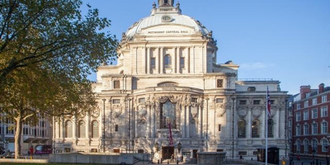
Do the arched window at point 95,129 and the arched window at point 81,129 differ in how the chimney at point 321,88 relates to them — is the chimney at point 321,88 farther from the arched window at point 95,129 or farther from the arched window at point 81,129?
the arched window at point 81,129

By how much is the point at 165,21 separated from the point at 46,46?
6064 cm

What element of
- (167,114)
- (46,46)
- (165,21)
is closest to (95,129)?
(167,114)

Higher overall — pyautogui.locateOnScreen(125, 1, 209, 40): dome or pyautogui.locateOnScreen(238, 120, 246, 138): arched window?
pyautogui.locateOnScreen(125, 1, 209, 40): dome

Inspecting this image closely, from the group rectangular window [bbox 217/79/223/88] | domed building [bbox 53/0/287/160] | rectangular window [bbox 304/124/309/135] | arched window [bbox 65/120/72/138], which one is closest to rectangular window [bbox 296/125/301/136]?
rectangular window [bbox 304/124/309/135]

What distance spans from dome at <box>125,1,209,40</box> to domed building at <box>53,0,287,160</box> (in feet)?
10.4

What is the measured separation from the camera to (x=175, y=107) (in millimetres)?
78000

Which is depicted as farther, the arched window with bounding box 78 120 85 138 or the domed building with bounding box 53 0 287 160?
the arched window with bounding box 78 120 85 138

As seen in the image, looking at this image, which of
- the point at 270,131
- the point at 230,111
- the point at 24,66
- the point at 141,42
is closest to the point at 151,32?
the point at 141,42

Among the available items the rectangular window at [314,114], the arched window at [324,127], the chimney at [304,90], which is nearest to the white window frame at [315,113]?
the rectangular window at [314,114]

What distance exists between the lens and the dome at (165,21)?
90438 millimetres

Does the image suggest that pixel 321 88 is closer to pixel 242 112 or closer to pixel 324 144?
pixel 324 144

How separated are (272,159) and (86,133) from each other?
42.5 m

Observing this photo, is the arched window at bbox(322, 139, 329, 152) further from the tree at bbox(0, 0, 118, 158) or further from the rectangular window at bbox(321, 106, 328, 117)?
the tree at bbox(0, 0, 118, 158)

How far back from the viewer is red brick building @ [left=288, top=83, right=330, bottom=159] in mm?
83812
